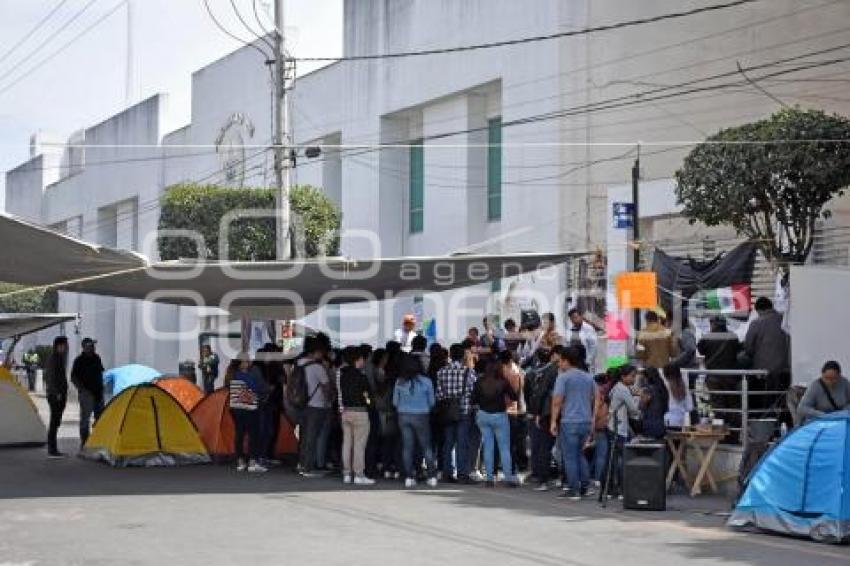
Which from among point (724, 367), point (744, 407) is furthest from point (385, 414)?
point (744, 407)

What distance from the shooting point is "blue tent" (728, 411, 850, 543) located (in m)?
12.5

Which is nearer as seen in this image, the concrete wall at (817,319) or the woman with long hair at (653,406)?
the woman with long hair at (653,406)

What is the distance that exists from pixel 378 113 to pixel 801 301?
21888 millimetres

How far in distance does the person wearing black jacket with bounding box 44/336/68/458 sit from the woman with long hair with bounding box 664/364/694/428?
9997mm

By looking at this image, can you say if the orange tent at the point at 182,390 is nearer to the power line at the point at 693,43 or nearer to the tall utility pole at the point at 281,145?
the tall utility pole at the point at 281,145

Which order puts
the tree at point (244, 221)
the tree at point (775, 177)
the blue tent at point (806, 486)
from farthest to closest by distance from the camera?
the tree at point (244, 221) → the tree at point (775, 177) → the blue tent at point (806, 486)

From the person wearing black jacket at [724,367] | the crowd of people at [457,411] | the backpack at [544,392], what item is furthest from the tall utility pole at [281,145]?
the person wearing black jacket at [724,367]

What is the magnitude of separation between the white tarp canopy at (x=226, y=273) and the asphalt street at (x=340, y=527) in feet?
8.95

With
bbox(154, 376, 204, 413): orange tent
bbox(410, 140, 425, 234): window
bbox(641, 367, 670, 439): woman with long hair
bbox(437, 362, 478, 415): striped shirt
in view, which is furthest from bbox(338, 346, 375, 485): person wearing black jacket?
bbox(410, 140, 425, 234): window

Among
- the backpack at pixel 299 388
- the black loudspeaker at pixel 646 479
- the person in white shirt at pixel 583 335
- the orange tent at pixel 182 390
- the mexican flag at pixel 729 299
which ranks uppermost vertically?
the mexican flag at pixel 729 299

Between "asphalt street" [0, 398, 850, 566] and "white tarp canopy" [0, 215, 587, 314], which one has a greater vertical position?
"white tarp canopy" [0, 215, 587, 314]

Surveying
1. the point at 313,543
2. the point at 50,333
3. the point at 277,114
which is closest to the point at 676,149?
the point at 277,114

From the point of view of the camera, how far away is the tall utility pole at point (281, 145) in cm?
2589

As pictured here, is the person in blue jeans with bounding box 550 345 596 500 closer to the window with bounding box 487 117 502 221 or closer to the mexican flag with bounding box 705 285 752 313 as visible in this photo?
the mexican flag with bounding box 705 285 752 313
